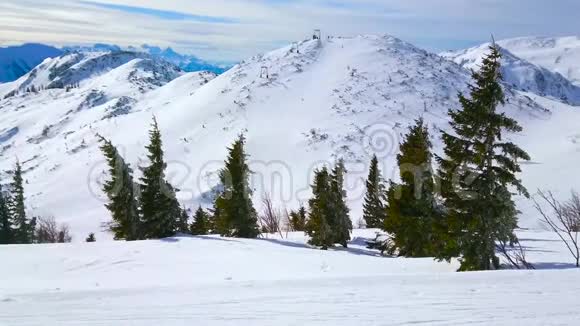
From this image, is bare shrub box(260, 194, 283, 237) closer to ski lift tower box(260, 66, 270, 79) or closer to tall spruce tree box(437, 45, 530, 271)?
tall spruce tree box(437, 45, 530, 271)

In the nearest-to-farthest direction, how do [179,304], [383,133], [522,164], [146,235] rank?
[179,304]
[146,235]
[522,164]
[383,133]

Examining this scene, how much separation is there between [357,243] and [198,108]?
88.4m

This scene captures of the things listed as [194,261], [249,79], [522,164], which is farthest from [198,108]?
[194,261]

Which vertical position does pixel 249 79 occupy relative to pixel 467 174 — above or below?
above

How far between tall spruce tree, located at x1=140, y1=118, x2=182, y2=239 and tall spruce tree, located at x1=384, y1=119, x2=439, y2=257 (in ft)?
43.9

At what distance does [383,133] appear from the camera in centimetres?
9181

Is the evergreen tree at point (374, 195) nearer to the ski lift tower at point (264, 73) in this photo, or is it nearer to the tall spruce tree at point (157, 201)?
the tall spruce tree at point (157, 201)

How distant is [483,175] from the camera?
16.5 meters

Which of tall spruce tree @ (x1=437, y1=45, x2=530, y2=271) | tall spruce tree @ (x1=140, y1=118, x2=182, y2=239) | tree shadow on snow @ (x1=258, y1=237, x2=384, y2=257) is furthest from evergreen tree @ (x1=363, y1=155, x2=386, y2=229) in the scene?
tall spruce tree @ (x1=437, y1=45, x2=530, y2=271)

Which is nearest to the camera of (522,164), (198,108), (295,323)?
(295,323)

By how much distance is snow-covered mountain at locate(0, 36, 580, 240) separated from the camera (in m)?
81.4

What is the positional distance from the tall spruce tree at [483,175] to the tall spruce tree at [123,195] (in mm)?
19589

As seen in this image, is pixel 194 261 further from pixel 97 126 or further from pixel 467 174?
pixel 97 126

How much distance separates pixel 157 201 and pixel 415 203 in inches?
616
